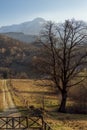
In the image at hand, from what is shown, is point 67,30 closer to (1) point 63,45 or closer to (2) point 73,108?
(1) point 63,45

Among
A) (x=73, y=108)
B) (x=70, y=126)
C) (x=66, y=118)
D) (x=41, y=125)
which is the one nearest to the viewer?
(x=41, y=125)

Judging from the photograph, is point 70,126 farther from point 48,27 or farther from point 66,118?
point 48,27

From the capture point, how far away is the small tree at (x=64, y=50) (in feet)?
141

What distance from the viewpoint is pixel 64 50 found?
43.7m

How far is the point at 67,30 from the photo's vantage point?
141 ft

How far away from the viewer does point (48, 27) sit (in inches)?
1710

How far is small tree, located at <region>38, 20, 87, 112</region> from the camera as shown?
43125 mm

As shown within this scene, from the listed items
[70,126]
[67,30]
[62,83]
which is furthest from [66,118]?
[67,30]

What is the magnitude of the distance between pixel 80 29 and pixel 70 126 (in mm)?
15148

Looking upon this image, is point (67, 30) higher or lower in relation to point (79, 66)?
higher

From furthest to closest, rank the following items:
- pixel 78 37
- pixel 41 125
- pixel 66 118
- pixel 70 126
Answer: pixel 78 37, pixel 66 118, pixel 70 126, pixel 41 125

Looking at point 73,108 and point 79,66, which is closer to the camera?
point 79,66

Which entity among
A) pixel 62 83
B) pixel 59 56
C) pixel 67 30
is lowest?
pixel 62 83

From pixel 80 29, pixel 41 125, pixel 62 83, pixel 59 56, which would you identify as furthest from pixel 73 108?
pixel 41 125
